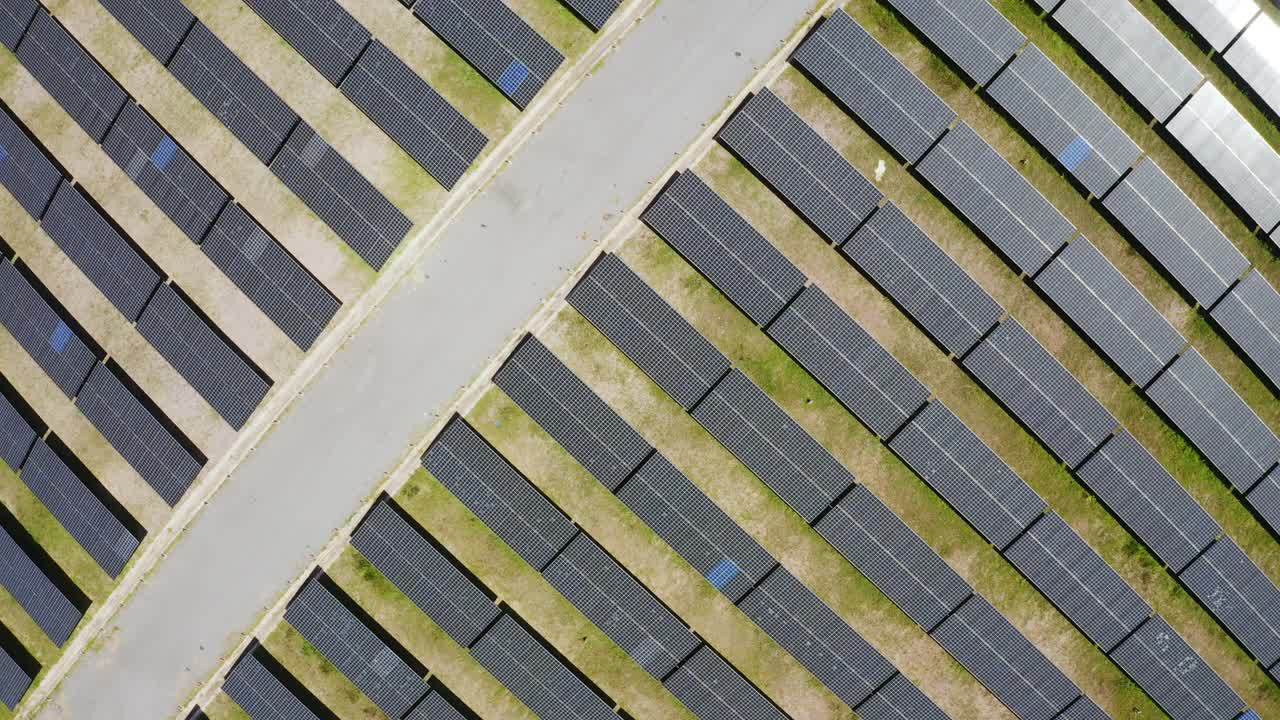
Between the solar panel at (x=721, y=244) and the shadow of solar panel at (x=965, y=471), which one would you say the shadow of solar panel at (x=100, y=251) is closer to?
the solar panel at (x=721, y=244)

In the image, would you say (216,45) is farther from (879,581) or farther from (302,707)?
(879,581)

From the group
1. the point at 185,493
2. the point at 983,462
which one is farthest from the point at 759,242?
the point at 185,493

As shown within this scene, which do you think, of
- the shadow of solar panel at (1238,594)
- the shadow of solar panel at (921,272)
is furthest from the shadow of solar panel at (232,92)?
the shadow of solar panel at (1238,594)

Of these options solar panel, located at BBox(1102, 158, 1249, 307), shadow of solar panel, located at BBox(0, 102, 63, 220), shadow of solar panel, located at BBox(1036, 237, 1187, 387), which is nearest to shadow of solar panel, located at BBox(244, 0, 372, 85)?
shadow of solar panel, located at BBox(0, 102, 63, 220)

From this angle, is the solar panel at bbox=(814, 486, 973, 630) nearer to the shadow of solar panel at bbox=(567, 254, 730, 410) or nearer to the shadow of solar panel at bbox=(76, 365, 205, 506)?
the shadow of solar panel at bbox=(567, 254, 730, 410)

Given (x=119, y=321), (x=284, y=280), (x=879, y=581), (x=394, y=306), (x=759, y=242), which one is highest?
(x=759, y=242)

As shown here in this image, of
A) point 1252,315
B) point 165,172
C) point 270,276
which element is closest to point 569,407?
point 270,276

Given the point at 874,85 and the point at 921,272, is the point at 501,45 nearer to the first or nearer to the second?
the point at 874,85
